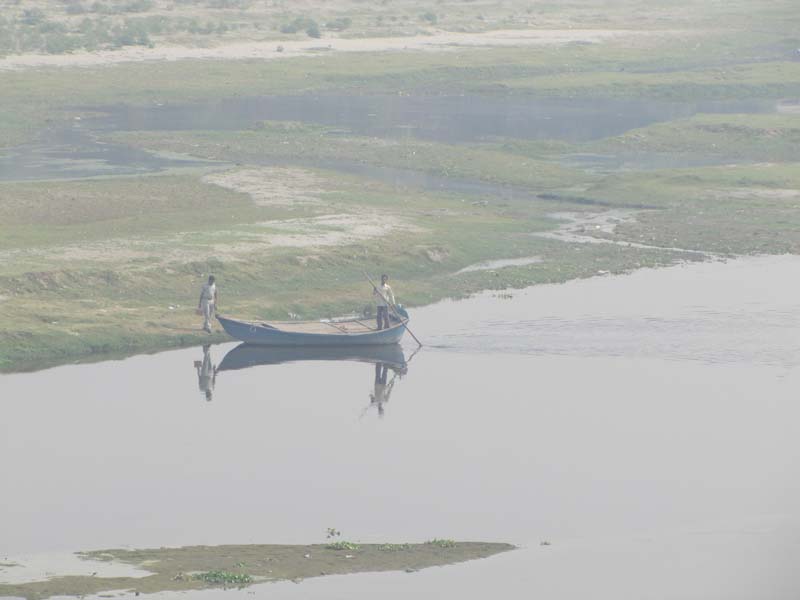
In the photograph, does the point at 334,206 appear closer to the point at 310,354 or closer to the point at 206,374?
the point at 310,354

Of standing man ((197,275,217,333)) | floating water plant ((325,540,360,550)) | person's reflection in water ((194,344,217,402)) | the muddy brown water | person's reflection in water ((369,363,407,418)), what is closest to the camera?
floating water plant ((325,540,360,550))

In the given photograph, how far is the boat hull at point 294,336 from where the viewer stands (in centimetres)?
3938

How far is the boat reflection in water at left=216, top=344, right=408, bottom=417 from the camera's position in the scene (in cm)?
3878

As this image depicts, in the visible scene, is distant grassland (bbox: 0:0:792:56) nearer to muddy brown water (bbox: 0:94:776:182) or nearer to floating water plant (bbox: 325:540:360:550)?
muddy brown water (bbox: 0:94:776:182)

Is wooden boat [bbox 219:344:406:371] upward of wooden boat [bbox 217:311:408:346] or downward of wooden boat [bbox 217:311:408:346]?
downward

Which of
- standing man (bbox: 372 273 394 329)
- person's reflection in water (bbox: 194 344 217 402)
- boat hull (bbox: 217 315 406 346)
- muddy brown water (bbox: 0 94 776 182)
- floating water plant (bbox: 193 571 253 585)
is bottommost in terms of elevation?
muddy brown water (bbox: 0 94 776 182)

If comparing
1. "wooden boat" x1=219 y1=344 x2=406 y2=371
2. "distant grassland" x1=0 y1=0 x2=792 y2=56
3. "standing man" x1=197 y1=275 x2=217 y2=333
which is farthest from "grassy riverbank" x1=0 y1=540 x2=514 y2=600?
"distant grassland" x1=0 y1=0 x2=792 y2=56

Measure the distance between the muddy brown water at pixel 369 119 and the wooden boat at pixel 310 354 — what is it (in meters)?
23.4

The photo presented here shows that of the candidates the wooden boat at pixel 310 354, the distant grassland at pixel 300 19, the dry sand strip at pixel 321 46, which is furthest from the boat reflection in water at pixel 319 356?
the distant grassland at pixel 300 19

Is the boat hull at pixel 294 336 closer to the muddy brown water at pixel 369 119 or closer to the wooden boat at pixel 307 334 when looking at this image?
the wooden boat at pixel 307 334

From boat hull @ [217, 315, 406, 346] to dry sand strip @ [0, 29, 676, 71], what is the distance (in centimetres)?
5408

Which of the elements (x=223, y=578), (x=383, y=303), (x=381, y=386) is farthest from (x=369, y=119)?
(x=223, y=578)

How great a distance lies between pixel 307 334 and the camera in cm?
3950

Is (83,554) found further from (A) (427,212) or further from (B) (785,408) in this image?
(A) (427,212)
